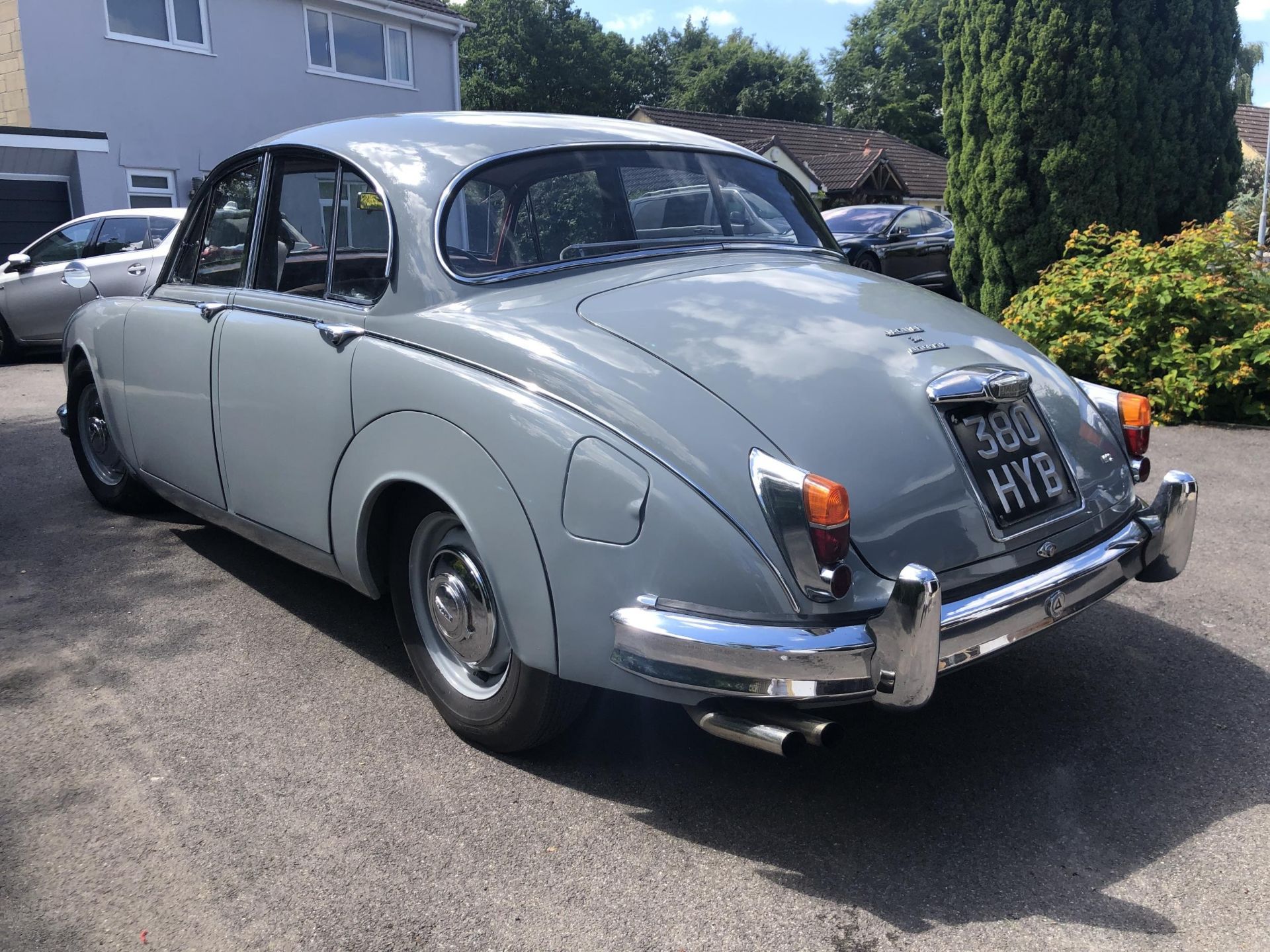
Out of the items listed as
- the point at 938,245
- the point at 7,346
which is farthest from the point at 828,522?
the point at 938,245

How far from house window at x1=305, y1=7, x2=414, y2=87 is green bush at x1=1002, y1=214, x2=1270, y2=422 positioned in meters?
17.0

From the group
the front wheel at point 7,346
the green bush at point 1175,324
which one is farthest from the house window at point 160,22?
the green bush at point 1175,324

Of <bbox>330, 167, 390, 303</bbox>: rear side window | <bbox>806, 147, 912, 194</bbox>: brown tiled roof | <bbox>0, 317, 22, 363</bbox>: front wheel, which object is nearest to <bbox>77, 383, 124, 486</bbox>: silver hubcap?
<bbox>330, 167, 390, 303</bbox>: rear side window

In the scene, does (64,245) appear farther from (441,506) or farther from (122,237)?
(441,506)

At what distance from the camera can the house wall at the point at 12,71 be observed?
15.9 m

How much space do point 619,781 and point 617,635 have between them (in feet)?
2.24

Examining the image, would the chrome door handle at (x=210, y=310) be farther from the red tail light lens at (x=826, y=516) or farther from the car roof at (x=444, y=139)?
the red tail light lens at (x=826, y=516)

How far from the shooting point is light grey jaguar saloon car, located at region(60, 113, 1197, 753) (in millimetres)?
2445

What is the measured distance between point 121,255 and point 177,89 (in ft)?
28.7

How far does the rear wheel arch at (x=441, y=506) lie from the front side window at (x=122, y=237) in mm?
9240

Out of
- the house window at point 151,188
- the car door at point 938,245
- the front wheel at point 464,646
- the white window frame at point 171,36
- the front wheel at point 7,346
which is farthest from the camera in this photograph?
the house window at point 151,188

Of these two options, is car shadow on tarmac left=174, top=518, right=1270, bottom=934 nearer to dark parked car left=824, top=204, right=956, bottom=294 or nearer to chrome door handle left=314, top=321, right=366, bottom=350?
chrome door handle left=314, top=321, right=366, bottom=350

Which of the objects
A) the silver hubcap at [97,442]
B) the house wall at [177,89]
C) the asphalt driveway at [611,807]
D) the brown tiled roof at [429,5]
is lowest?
the asphalt driveway at [611,807]

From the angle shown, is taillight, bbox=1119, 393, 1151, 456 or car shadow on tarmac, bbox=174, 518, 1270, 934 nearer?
car shadow on tarmac, bbox=174, 518, 1270, 934
